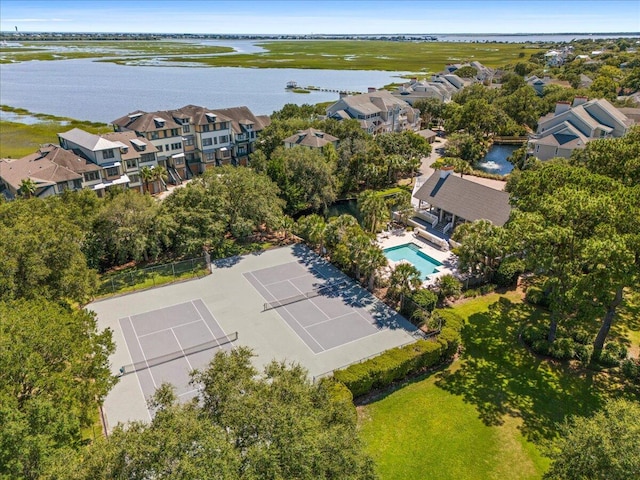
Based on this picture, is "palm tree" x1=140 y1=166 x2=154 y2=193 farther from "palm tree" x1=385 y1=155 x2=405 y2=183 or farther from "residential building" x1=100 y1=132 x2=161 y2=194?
"palm tree" x1=385 y1=155 x2=405 y2=183

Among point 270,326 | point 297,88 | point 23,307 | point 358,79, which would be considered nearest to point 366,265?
point 270,326

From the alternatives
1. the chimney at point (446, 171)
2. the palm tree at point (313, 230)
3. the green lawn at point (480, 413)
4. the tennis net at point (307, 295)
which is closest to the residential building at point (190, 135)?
the palm tree at point (313, 230)

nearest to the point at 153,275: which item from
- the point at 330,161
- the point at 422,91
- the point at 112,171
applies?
the point at 112,171

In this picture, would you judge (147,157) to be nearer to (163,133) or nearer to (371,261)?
(163,133)

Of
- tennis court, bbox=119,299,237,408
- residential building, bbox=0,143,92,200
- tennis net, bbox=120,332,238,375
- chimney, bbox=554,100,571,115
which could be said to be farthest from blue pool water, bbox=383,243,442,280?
chimney, bbox=554,100,571,115

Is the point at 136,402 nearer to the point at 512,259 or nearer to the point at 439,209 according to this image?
the point at 512,259
